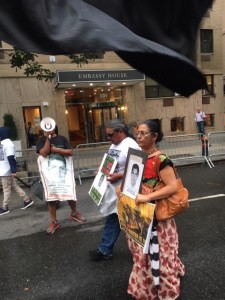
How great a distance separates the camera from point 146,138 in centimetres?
279

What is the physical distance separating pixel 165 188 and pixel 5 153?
4.49 metres

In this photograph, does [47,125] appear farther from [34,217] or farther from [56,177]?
[34,217]

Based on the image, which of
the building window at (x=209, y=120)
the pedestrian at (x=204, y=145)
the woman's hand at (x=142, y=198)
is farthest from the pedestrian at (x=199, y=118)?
the woman's hand at (x=142, y=198)

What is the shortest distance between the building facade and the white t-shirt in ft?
26.7

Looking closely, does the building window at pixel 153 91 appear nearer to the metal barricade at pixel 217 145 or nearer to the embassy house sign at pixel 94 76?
the embassy house sign at pixel 94 76

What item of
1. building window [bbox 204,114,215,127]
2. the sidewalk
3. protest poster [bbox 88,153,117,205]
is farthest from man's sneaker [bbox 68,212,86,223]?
building window [bbox 204,114,215,127]

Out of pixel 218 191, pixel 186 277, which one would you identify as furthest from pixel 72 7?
pixel 218 191

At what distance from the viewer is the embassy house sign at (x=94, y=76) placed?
45.5 ft

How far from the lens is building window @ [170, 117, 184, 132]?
59.8ft

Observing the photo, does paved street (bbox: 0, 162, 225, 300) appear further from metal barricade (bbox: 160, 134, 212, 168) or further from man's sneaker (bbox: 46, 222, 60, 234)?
metal barricade (bbox: 160, 134, 212, 168)

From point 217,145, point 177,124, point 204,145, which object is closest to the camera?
point 204,145

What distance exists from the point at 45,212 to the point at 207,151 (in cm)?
610

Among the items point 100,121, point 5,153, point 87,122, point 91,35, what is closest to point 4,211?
point 5,153

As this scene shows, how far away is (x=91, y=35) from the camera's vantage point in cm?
119
